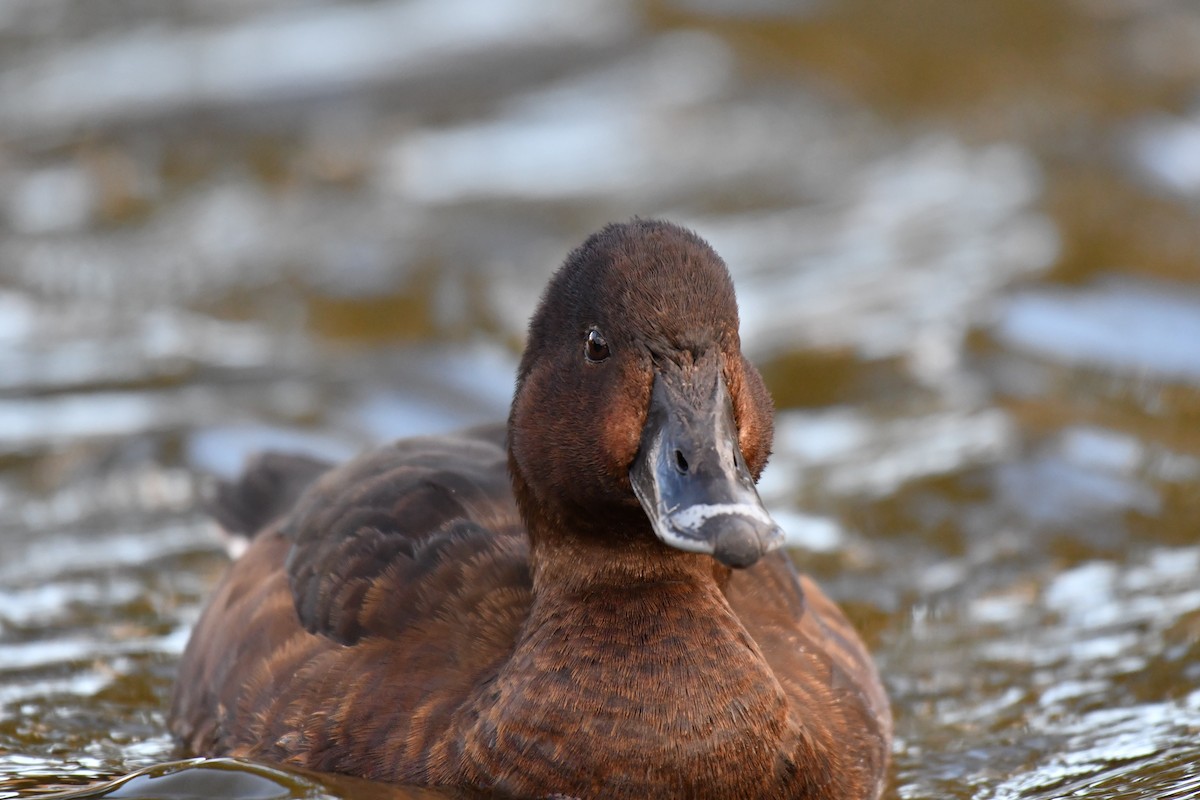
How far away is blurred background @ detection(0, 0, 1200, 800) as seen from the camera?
6.98m

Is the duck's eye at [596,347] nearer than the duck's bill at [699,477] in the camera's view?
No

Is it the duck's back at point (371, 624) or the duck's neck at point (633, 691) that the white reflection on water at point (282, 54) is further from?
the duck's neck at point (633, 691)

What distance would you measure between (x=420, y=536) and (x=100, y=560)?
8.85 ft

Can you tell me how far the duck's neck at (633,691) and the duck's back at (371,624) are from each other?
0.22 meters

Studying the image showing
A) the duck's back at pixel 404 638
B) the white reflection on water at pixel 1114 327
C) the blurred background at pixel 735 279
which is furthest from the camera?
the white reflection on water at pixel 1114 327

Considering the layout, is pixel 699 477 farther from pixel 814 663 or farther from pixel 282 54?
pixel 282 54

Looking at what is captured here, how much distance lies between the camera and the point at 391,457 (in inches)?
244

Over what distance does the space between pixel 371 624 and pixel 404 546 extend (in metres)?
0.27

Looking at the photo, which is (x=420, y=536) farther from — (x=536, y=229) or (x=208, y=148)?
(x=208, y=148)

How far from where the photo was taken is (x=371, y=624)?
5438 millimetres

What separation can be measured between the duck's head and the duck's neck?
0.15m

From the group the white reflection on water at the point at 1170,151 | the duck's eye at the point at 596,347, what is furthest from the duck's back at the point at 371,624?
the white reflection on water at the point at 1170,151

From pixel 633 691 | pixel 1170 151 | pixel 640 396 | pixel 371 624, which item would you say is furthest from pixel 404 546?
pixel 1170 151

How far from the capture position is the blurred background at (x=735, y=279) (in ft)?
22.9
